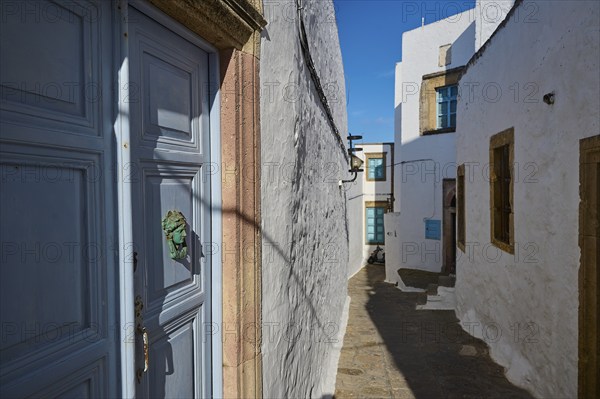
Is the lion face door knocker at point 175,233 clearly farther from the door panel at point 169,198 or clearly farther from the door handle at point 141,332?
the door handle at point 141,332

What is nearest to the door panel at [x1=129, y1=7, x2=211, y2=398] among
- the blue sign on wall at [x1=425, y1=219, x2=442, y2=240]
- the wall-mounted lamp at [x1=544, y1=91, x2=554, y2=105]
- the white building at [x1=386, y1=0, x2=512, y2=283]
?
the wall-mounted lamp at [x1=544, y1=91, x2=554, y2=105]

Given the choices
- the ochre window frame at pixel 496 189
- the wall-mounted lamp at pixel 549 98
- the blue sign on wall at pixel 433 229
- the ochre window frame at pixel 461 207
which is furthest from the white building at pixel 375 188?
the wall-mounted lamp at pixel 549 98

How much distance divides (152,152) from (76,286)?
0.54m

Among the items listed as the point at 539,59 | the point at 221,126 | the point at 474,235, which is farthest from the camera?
the point at 474,235

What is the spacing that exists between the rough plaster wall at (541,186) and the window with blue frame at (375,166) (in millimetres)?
13846

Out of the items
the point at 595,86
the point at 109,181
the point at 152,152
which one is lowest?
the point at 109,181

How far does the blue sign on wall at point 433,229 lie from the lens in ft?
41.6

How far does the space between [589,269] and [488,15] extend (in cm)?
911

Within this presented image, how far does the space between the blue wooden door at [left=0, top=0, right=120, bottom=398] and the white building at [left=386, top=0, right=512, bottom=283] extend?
1210 centimetres

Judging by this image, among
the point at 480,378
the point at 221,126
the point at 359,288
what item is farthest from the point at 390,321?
the point at 221,126

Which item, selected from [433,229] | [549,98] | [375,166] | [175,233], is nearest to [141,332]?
[175,233]

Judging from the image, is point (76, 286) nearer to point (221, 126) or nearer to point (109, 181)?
point (109, 181)

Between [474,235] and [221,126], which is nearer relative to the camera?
[221,126]

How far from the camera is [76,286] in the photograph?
3.75ft
